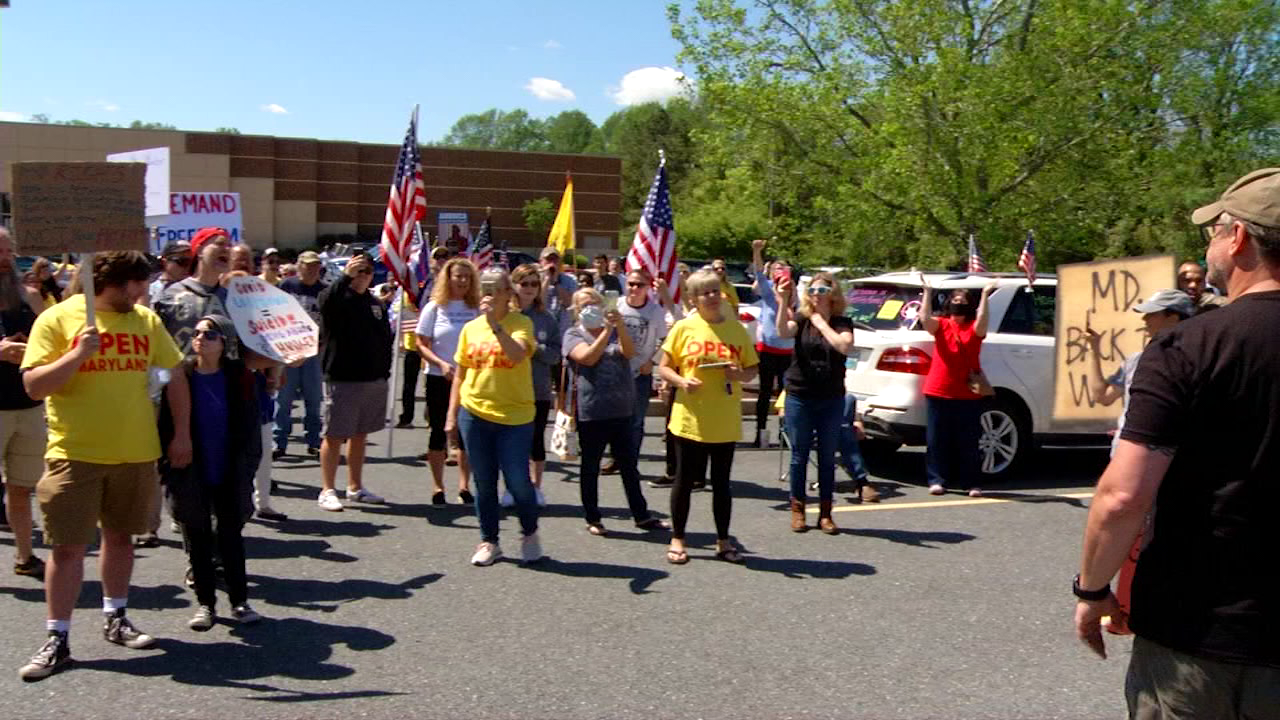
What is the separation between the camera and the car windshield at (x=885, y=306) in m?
10.2

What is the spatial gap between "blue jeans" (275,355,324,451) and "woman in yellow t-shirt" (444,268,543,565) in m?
3.66

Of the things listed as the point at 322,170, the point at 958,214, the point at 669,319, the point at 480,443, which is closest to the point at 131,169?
the point at 480,443

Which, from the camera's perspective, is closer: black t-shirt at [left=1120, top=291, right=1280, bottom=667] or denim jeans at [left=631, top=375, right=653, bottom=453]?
black t-shirt at [left=1120, top=291, right=1280, bottom=667]

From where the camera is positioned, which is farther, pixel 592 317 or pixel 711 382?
pixel 592 317

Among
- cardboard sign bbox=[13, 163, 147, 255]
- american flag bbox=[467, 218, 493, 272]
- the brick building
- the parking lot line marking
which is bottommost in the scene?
the parking lot line marking

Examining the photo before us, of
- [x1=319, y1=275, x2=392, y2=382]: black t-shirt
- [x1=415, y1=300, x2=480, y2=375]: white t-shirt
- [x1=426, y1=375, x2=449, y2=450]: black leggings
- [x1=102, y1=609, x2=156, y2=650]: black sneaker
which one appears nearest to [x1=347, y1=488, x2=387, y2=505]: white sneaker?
[x1=426, y1=375, x2=449, y2=450]: black leggings

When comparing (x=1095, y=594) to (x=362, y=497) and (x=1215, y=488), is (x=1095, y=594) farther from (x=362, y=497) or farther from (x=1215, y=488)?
(x=362, y=497)

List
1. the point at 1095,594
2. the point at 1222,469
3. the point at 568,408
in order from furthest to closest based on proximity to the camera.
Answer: the point at 568,408, the point at 1095,594, the point at 1222,469

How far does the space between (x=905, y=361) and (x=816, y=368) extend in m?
1.92

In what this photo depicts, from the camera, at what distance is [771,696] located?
516cm

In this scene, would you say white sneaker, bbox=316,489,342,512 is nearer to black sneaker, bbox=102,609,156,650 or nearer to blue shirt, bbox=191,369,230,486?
blue shirt, bbox=191,369,230,486

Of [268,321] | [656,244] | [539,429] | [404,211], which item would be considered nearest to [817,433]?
[539,429]

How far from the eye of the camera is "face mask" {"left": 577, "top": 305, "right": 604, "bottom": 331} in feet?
26.6

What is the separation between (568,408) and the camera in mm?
9945
